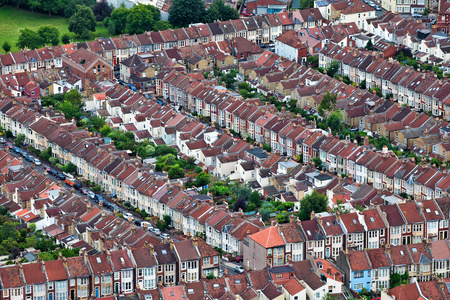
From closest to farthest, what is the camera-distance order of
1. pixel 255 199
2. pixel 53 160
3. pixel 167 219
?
1. pixel 167 219
2. pixel 255 199
3. pixel 53 160

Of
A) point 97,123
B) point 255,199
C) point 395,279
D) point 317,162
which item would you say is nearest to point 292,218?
point 255,199

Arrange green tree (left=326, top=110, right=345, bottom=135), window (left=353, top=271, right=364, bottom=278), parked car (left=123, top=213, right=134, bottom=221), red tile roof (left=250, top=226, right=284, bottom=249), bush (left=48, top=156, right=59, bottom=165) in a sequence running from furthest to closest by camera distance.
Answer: green tree (left=326, top=110, right=345, bottom=135)
bush (left=48, top=156, right=59, bottom=165)
parked car (left=123, top=213, right=134, bottom=221)
red tile roof (left=250, top=226, right=284, bottom=249)
window (left=353, top=271, right=364, bottom=278)

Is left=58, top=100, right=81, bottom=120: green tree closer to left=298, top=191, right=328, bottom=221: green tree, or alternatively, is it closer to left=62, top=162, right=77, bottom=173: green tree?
left=62, top=162, right=77, bottom=173: green tree

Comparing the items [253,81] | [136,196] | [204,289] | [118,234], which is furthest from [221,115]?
[204,289]

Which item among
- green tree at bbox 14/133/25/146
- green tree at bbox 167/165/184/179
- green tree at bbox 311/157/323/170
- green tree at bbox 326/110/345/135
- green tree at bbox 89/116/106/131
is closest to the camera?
green tree at bbox 167/165/184/179

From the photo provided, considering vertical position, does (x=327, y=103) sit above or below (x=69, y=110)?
above

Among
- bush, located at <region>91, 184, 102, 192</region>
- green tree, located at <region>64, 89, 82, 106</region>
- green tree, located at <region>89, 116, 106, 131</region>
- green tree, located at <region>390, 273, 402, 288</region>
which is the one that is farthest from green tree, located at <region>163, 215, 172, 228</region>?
green tree, located at <region>64, 89, 82, 106</region>

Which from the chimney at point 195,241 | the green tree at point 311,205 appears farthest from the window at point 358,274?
the chimney at point 195,241

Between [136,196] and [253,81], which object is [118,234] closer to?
[136,196]

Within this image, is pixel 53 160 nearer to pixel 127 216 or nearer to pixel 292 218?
pixel 127 216
